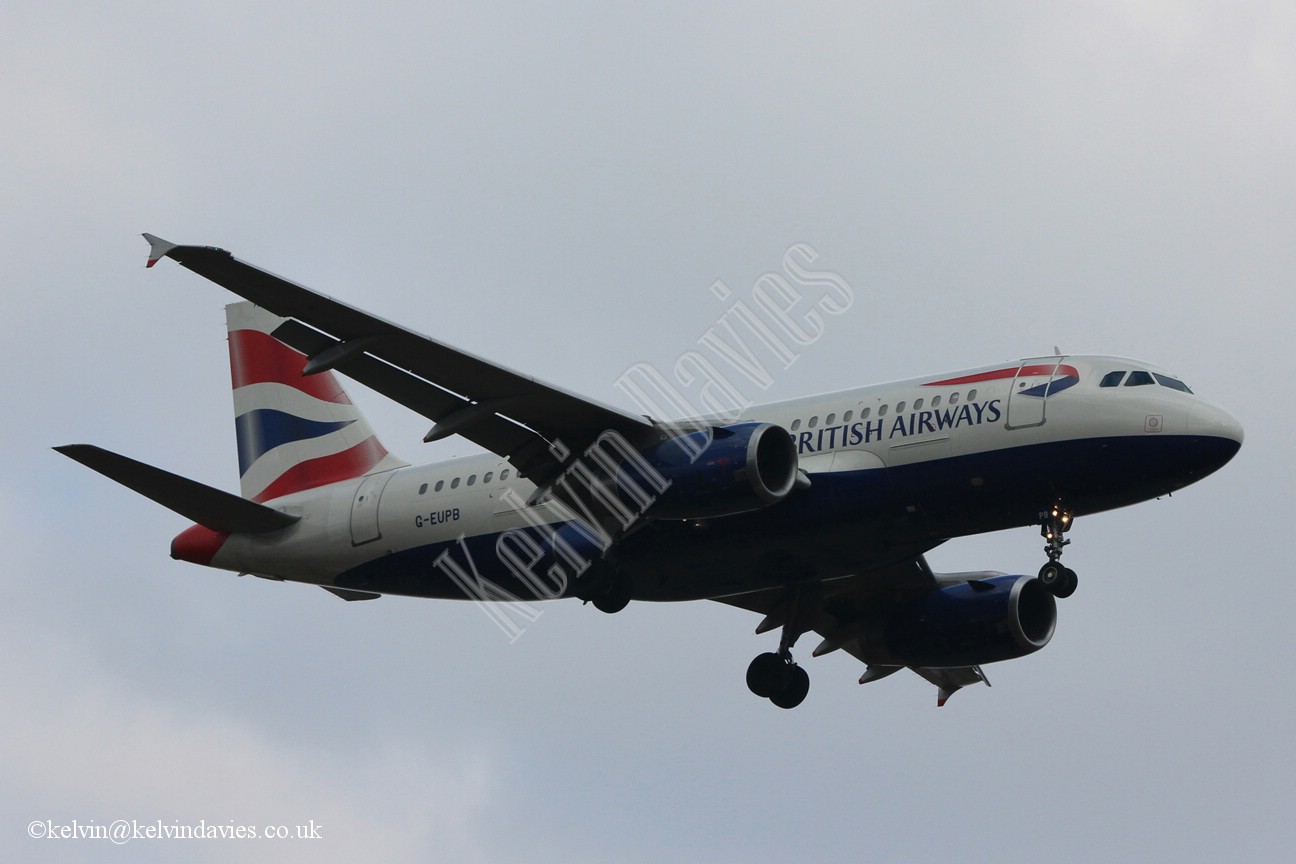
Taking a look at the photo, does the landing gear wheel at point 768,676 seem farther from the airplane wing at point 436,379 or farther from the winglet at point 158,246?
the winglet at point 158,246

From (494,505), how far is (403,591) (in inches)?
115

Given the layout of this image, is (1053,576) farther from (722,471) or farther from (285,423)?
(285,423)

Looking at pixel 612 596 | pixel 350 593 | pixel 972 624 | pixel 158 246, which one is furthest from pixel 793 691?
pixel 158 246

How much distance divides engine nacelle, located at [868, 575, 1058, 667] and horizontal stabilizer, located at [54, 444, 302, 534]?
1235 cm

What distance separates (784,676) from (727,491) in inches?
297

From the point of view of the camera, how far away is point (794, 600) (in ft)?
119

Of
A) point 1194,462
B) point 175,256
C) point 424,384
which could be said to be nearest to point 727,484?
point 424,384

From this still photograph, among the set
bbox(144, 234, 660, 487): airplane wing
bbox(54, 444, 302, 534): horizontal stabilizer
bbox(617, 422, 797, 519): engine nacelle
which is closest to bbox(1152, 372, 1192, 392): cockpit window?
bbox(617, 422, 797, 519): engine nacelle

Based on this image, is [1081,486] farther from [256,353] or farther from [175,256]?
[256,353]

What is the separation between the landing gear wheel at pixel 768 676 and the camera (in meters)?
36.8

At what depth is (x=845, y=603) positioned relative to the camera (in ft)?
125

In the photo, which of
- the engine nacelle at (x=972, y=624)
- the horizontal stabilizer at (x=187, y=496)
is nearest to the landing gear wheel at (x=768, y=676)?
the engine nacelle at (x=972, y=624)

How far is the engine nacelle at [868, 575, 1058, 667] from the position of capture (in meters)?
36.6

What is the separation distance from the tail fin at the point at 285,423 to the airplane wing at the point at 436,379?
5.87 metres
